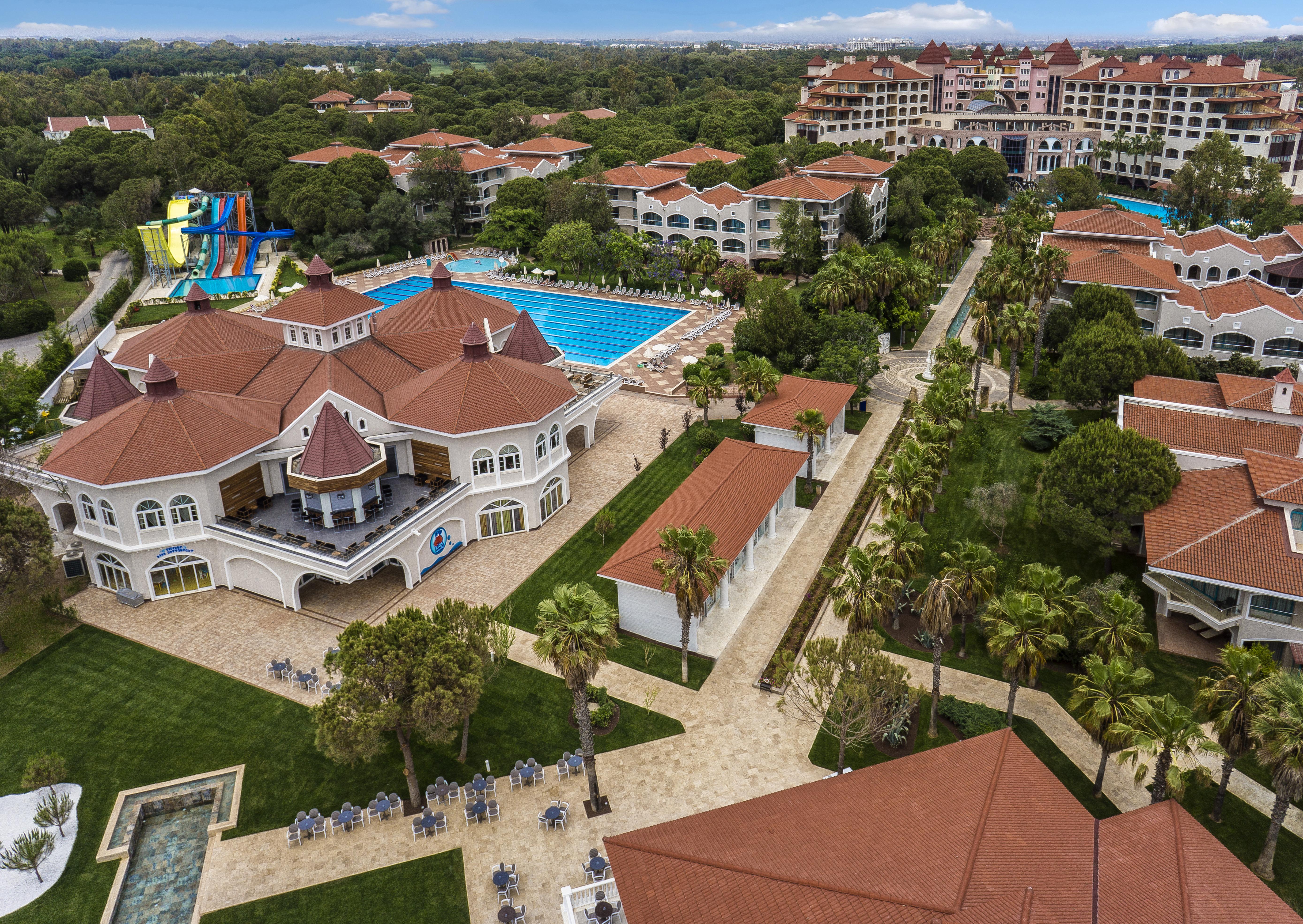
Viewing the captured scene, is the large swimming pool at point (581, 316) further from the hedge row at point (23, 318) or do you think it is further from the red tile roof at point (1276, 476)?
the red tile roof at point (1276, 476)

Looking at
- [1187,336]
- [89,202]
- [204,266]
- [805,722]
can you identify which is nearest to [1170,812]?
[805,722]

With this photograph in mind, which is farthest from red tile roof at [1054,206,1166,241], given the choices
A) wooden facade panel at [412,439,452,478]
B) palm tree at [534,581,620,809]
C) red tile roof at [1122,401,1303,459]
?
palm tree at [534,581,620,809]

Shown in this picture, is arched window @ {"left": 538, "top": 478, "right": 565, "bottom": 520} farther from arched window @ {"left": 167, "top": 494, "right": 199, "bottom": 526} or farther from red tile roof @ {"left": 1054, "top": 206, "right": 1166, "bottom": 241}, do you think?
red tile roof @ {"left": 1054, "top": 206, "right": 1166, "bottom": 241}

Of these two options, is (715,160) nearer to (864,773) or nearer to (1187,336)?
(1187,336)

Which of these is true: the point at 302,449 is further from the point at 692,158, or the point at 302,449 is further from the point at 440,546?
the point at 692,158

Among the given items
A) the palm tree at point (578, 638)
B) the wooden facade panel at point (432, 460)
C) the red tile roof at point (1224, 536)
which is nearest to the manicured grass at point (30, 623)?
the wooden facade panel at point (432, 460)

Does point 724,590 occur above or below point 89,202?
below

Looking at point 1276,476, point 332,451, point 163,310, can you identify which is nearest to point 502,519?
point 332,451
